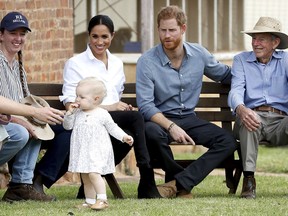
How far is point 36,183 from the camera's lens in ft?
34.5

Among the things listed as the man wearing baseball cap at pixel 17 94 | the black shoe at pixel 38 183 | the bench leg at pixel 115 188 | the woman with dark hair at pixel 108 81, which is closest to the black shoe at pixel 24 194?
the man wearing baseball cap at pixel 17 94

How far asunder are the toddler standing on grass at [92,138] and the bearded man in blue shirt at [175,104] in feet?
2.50

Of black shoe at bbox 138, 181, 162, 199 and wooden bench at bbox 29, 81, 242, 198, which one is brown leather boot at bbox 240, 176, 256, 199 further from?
black shoe at bbox 138, 181, 162, 199

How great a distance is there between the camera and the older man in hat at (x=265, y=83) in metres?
10.8

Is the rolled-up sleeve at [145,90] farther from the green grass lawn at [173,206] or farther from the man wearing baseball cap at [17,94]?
the man wearing baseball cap at [17,94]

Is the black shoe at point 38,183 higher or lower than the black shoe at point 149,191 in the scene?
higher

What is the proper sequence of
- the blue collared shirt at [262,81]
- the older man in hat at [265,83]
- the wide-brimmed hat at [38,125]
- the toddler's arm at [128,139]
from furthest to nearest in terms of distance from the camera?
the blue collared shirt at [262,81] → the older man in hat at [265,83] → the wide-brimmed hat at [38,125] → the toddler's arm at [128,139]

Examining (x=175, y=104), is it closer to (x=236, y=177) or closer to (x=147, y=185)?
(x=147, y=185)

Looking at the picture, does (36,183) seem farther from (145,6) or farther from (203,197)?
(145,6)

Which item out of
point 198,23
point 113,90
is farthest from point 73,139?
point 198,23

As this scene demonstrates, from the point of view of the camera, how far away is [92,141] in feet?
32.0

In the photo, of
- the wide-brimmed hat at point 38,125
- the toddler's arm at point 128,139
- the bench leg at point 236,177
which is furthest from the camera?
the bench leg at point 236,177

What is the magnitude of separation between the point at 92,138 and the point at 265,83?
189 centimetres

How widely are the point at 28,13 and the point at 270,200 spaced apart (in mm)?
3684
